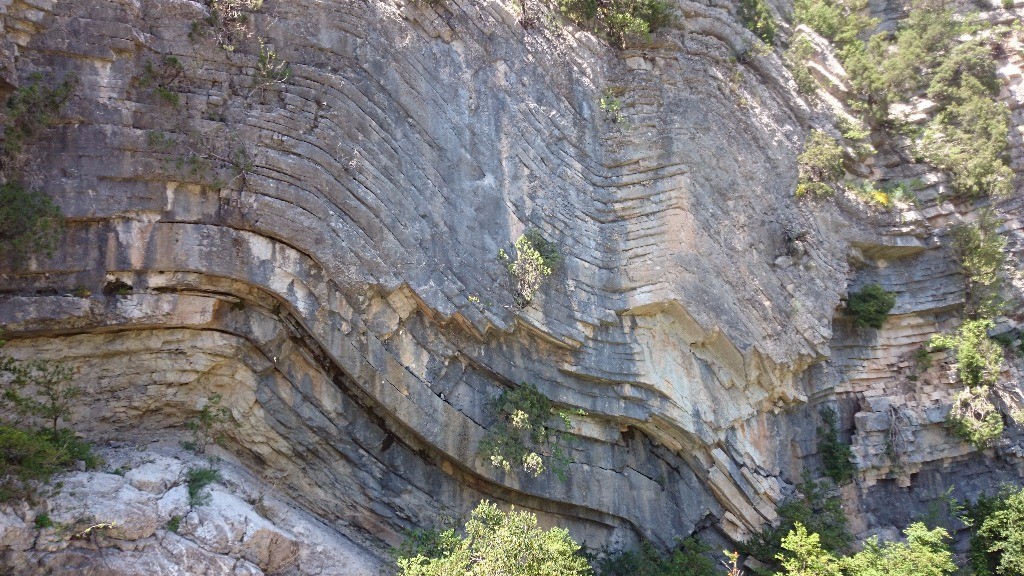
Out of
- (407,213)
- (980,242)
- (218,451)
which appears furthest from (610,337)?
(980,242)

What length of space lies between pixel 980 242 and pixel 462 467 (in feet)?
38.6

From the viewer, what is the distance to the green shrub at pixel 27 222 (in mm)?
8055

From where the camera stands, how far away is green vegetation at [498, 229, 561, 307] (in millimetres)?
11383

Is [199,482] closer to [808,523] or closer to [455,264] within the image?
[455,264]

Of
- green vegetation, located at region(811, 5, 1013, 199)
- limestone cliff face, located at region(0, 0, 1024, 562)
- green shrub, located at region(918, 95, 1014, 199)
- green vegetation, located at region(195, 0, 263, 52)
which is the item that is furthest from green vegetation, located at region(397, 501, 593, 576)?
green vegetation, located at region(811, 5, 1013, 199)

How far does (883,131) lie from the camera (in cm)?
1717

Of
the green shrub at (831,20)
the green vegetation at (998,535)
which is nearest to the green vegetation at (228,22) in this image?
the green shrub at (831,20)

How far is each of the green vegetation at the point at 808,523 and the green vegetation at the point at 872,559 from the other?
60 cm

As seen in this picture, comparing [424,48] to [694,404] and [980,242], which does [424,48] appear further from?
[980,242]

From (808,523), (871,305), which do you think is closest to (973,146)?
(871,305)

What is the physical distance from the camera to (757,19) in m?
16.8

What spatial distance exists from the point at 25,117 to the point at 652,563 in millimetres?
10040

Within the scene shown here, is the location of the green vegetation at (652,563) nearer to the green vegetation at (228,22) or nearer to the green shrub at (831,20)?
the green vegetation at (228,22)

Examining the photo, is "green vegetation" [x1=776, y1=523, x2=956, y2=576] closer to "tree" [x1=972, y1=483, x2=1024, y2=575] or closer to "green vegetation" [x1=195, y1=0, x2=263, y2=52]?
"tree" [x1=972, y1=483, x2=1024, y2=575]
